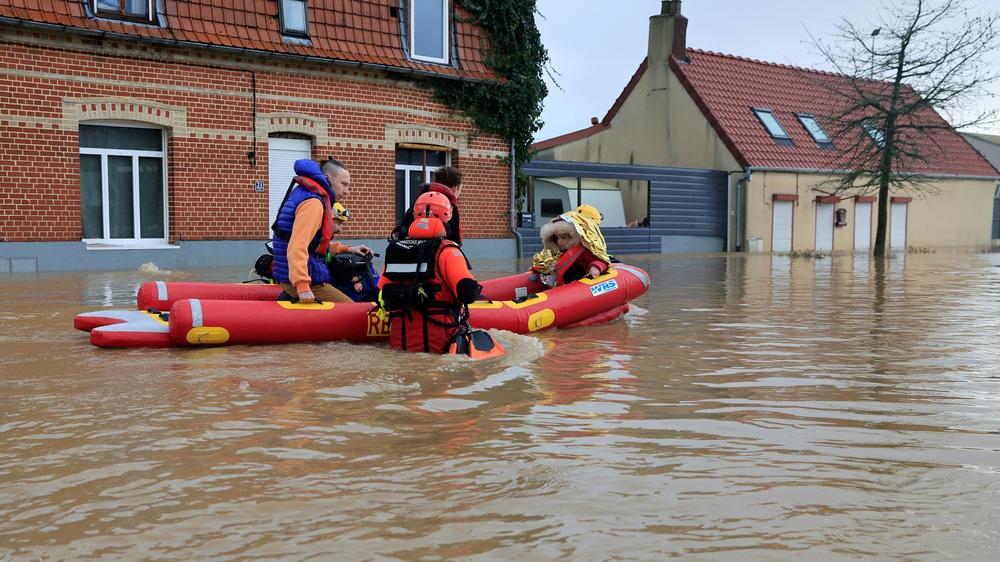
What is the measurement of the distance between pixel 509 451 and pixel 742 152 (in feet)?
75.2

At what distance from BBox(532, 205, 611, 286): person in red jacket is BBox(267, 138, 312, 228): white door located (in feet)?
27.9

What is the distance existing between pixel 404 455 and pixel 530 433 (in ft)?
2.25

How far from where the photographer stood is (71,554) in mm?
2979

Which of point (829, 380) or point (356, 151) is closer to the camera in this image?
point (829, 380)

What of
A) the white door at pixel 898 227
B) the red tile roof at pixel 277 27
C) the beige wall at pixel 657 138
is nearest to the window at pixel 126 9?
the red tile roof at pixel 277 27

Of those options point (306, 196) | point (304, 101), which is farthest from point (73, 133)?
point (306, 196)

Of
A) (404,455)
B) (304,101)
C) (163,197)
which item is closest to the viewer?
(404,455)

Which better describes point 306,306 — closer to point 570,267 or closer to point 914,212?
point 570,267

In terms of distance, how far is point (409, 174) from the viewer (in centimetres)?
1875

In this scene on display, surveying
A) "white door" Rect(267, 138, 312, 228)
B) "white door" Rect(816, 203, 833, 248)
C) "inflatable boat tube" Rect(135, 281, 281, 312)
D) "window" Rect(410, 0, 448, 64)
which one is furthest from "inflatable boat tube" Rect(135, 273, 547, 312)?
"white door" Rect(816, 203, 833, 248)

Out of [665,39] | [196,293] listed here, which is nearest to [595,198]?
[665,39]

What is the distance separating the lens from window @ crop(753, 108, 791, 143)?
2741 centimetres

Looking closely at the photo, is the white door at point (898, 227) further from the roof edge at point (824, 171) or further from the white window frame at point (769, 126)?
the white window frame at point (769, 126)

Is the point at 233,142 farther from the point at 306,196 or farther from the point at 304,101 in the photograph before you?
the point at 306,196
